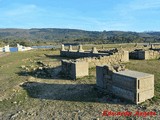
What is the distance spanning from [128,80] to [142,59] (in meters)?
16.1

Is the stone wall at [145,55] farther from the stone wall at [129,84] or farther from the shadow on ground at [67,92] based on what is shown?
the stone wall at [129,84]

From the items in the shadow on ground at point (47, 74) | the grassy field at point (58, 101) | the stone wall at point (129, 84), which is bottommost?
the grassy field at point (58, 101)

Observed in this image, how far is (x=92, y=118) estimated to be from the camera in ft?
33.1

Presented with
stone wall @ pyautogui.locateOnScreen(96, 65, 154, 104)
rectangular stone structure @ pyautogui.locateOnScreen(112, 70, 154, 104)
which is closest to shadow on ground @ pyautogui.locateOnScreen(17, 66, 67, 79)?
stone wall @ pyautogui.locateOnScreen(96, 65, 154, 104)

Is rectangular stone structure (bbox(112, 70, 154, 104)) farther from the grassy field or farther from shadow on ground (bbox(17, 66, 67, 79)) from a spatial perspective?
shadow on ground (bbox(17, 66, 67, 79))

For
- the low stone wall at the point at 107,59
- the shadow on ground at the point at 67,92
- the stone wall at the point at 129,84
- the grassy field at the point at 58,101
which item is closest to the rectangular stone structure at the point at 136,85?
the stone wall at the point at 129,84

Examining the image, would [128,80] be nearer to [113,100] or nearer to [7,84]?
[113,100]

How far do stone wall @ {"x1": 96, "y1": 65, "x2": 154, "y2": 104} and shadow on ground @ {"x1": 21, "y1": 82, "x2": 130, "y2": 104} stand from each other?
0.53 meters

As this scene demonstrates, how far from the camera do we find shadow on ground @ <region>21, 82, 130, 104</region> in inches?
494

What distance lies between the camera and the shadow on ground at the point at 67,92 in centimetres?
1255

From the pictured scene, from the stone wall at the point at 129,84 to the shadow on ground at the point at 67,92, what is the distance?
1.73 ft

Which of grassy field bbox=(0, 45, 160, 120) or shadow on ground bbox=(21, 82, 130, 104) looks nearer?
grassy field bbox=(0, 45, 160, 120)

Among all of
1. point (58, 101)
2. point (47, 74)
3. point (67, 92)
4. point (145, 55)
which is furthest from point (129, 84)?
point (145, 55)

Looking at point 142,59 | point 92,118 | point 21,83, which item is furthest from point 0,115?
point 142,59
